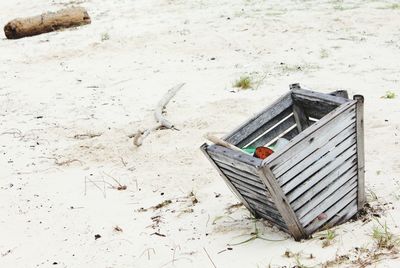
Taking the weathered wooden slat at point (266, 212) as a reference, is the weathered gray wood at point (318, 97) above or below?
above

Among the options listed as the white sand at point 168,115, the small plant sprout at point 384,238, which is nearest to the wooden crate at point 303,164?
the white sand at point 168,115

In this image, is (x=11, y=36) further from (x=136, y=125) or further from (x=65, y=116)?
(x=136, y=125)

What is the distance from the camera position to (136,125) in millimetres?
6047

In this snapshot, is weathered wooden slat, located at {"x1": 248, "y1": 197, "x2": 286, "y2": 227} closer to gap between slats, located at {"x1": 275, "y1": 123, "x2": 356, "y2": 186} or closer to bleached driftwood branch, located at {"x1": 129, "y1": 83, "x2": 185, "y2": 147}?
gap between slats, located at {"x1": 275, "y1": 123, "x2": 356, "y2": 186}

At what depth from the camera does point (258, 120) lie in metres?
3.74

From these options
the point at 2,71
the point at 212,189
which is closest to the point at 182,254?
the point at 212,189

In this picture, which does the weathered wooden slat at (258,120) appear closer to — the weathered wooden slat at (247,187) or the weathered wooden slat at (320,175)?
the weathered wooden slat at (247,187)

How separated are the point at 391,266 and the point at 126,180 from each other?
2.44 m

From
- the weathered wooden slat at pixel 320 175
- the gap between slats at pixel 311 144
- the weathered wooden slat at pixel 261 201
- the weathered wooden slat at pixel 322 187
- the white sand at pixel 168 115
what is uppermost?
the gap between slats at pixel 311 144

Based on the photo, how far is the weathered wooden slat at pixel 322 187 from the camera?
3320 millimetres

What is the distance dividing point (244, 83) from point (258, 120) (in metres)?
3.03

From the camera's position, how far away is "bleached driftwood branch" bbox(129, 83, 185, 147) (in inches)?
215

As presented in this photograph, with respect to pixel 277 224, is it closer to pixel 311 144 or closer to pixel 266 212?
pixel 266 212

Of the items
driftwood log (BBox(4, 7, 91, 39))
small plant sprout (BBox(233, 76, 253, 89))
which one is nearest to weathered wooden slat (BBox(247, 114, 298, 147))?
small plant sprout (BBox(233, 76, 253, 89))
